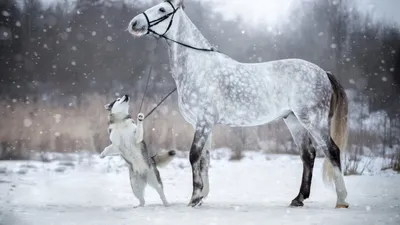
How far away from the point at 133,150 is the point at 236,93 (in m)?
0.85

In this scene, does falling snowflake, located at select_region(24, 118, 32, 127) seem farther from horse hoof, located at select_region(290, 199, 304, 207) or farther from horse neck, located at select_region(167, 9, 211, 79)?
horse hoof, located at select_region(290, 199, 304, 207)

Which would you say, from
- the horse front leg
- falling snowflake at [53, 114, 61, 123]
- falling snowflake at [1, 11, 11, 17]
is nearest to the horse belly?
the horse front leg

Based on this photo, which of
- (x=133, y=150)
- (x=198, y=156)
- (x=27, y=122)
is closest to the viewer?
(x=198, y=156)

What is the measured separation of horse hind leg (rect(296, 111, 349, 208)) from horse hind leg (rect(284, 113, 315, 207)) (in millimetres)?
213

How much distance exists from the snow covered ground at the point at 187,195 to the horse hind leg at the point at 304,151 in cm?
13

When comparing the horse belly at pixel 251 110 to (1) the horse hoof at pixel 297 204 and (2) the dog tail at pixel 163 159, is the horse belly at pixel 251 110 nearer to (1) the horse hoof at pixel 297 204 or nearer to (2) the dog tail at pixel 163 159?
(2) the dog tail at pixel 163 159

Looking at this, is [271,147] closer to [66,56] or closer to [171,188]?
[171,188]

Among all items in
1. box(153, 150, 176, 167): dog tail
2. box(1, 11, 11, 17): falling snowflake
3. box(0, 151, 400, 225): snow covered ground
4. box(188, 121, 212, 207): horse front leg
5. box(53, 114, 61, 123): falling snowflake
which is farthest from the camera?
box(53, 114, 61, 123): falling snowflake

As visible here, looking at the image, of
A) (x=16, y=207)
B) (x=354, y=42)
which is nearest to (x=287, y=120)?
(x=354, y=42)

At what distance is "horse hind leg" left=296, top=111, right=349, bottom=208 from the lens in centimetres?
330

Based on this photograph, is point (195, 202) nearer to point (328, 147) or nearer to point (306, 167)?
point (306, 167)

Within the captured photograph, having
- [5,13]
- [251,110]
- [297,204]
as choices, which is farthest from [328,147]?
[5,13]

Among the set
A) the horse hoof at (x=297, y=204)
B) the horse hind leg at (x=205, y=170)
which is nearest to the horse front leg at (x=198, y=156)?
the horse hind leg at (x=205, y=170)

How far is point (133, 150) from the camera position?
131 inches
